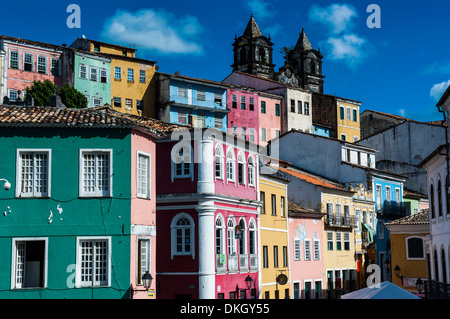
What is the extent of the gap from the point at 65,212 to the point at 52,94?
33.6 m

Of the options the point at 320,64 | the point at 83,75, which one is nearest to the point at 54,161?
the point at 83,75

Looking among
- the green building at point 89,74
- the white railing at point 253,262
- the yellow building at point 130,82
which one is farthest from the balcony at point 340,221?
the green building at point 89,74

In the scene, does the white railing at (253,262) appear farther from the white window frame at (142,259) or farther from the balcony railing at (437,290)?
the white window frame at (142,259)

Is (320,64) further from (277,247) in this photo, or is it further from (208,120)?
(277,247)

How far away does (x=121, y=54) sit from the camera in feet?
237

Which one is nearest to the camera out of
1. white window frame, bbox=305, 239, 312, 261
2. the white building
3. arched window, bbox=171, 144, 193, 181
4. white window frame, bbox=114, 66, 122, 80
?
the white building

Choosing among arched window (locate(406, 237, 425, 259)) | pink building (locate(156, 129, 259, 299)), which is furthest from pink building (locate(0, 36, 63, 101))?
arched window (locate(406, 237, 425, 259))

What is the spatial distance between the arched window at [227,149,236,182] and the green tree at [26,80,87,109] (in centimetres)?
2471

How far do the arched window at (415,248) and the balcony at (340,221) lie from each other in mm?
5390

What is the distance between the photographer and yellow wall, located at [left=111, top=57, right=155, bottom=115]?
219 ft

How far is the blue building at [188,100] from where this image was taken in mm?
68312

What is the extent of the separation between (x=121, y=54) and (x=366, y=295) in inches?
2194

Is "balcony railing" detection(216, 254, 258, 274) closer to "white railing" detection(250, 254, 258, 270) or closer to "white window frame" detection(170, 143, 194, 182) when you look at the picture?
"white railing" detection(250, 254, 258, 270)

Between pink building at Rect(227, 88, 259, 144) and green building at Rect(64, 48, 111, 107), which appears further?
pink building at Rect(227, 88, 259, 144)
